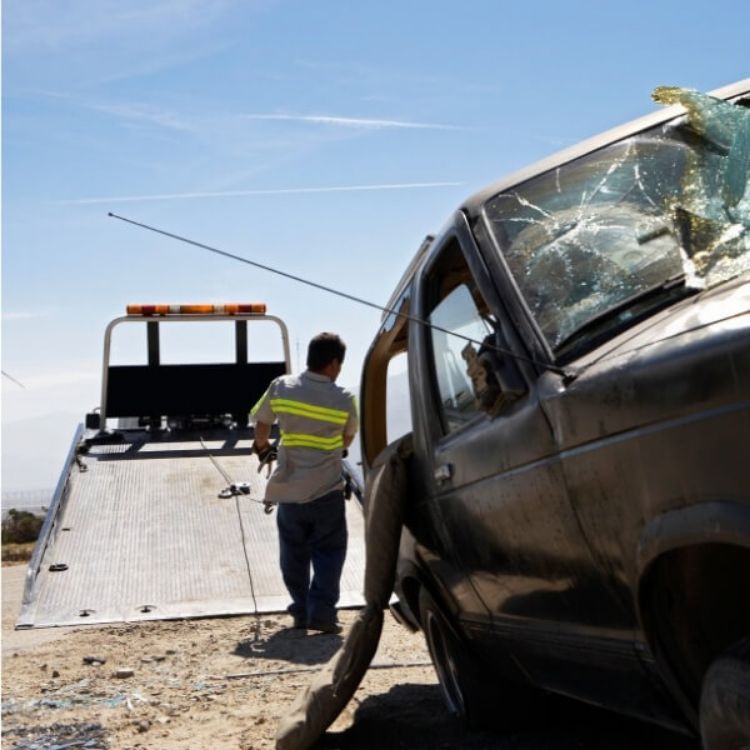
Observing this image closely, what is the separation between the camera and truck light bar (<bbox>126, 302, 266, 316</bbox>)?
13.4m

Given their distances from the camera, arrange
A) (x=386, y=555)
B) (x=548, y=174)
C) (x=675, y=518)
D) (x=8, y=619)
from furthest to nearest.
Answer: (x=8, y=619)
(x=386, y=555)
(x=548, y=174)
(x=675, y=518)

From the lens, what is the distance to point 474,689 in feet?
16.4

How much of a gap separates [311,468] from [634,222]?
197 inches

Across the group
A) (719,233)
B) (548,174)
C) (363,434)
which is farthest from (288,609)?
(719,233)

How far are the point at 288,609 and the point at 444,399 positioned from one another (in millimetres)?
4344

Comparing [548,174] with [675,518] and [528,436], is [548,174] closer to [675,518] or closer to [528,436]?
[528,436]

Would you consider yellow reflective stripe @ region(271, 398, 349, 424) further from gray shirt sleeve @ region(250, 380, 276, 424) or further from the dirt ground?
the dirt ground

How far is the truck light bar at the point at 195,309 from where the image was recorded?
13414mm

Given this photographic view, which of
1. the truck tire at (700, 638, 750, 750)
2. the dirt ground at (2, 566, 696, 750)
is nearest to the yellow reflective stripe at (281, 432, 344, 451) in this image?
the dirt ground at (2, 566, 696, 750)

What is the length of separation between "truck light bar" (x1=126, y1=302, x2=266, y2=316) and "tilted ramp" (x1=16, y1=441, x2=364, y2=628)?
1702 mm

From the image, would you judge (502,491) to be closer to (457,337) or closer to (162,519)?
(457,337)

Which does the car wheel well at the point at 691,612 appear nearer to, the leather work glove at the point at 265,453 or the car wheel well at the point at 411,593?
the car wheel well at the point at 411,593

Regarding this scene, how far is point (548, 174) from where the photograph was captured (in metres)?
4.29

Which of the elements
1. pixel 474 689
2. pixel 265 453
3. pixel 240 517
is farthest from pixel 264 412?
pixel 474 689
